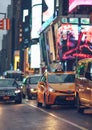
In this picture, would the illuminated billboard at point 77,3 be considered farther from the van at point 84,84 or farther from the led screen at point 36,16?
the led screen at point 36,16

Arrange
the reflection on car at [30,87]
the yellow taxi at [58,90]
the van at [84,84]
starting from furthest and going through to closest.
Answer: the reflection on car at [30,87], the yellow taxi at [58,90], the van at [84,84]

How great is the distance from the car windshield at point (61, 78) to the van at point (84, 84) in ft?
8.29

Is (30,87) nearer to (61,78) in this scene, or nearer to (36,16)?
(61,78)

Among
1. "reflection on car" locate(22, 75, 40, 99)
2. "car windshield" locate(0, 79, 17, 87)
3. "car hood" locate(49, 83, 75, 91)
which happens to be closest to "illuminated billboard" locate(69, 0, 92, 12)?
"reflection on car" locate(22, 75, 40, 99)

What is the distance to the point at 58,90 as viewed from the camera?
72.0 ft

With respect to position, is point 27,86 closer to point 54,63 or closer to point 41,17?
point 54,63

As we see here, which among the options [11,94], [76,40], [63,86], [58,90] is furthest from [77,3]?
[58,90]

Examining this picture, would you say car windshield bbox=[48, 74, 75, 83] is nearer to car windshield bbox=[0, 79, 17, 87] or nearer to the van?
the van

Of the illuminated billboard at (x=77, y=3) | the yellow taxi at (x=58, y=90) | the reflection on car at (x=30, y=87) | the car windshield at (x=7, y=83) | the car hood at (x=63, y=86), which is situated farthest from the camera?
the illuminated billboard at (x=77, y=3)

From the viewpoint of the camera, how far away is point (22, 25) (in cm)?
18012

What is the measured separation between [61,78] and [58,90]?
1.47 m

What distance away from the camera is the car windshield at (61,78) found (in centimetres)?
2309

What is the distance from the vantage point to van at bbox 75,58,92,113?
18.2 metres

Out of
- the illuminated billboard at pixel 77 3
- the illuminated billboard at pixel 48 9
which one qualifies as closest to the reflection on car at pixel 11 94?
the illuminated billboard at pixel 77 3
